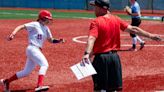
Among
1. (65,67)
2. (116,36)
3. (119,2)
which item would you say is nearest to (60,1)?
(119,2)

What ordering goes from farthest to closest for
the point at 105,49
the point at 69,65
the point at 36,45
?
1. the point at 69,65
2. the point at 36,45
3. the point at 105,49

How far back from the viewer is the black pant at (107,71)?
7.84 meters

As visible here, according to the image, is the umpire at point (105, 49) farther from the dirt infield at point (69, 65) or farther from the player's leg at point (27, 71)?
the player's leg at point (27, 71)

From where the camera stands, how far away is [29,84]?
11.8 metres

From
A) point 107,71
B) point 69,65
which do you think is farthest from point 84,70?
point 69,65

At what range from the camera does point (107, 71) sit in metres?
7.87

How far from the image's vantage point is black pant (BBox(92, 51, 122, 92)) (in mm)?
7836

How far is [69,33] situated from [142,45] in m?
7.62

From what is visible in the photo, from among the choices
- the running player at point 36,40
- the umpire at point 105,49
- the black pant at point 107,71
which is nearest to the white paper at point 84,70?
the umpire at point 105,49

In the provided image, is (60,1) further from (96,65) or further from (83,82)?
(96,65)

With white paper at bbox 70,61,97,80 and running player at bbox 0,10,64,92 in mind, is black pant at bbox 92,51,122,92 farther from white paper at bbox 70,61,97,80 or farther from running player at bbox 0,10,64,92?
running player at bbox 0,10,64,92

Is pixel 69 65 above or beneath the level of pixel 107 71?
beneath

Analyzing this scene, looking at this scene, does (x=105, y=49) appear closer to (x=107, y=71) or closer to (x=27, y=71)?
(x=107, y=71)

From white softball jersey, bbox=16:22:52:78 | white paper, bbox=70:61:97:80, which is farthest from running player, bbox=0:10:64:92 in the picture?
white paper, bbox=70:61:97:80
